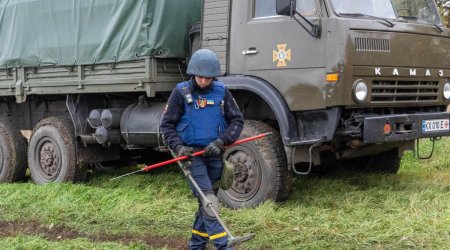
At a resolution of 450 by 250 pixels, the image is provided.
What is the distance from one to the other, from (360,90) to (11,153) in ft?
19.1

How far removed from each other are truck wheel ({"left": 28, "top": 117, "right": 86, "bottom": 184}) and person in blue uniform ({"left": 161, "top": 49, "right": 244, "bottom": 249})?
410cm

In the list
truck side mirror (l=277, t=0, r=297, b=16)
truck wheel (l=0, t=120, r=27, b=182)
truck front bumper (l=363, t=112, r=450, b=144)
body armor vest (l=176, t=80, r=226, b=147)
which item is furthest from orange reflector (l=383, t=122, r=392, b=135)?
truck wheel (l=0, t=120, r=27, b=182)

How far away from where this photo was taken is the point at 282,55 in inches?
263

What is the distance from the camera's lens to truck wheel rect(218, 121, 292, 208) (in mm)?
6715

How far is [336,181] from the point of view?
778cm

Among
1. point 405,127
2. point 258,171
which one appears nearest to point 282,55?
point 258,171

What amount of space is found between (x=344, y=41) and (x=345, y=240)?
6.52 ft

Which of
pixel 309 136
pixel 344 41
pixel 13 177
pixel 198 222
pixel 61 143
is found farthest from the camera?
pixel 13 177

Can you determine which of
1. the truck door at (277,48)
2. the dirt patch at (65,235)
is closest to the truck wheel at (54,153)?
the dirt patch at (65,235)

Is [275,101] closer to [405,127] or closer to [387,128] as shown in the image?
[387,128]

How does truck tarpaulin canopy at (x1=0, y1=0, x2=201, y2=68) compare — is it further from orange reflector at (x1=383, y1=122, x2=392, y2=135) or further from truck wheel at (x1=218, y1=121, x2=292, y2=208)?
orange reflector at (x1=383, y1=122, x2=392, y2=135)

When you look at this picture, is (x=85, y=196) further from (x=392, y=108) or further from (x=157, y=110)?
(x=392, y=108)

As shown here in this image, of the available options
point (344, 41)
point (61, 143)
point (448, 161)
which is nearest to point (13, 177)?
point (61, 143)

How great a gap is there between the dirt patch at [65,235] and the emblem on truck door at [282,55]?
220 centimetres
